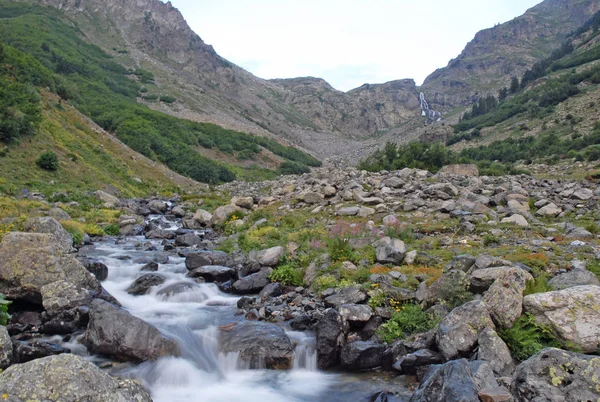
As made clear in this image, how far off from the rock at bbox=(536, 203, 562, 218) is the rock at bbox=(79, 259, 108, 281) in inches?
556

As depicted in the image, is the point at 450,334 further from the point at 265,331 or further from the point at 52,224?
the point at 52,224

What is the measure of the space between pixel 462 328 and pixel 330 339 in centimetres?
238

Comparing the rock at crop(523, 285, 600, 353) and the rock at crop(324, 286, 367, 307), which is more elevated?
the rock at crop(523, 285, 600, 353)

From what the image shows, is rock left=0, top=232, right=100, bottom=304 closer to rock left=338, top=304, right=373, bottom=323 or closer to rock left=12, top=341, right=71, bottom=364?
rock left=12, top=341, right=71, bottom=364

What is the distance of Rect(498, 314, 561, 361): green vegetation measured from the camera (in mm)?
6332

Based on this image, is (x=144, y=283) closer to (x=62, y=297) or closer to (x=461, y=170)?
(x=62, y=297)

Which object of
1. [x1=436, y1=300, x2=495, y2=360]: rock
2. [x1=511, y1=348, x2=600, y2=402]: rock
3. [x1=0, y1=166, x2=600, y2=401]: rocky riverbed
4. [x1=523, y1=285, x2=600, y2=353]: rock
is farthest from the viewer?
[x1=436, y1=300, x2=495, y2=360]: rock

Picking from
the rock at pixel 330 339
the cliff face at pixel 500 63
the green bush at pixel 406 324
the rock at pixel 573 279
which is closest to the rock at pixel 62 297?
the rock at pixel 330 339

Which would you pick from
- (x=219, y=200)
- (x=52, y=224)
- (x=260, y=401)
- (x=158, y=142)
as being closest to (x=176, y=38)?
(x=158, y=142)

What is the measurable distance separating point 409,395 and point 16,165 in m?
23.9

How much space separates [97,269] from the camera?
11.2 meters

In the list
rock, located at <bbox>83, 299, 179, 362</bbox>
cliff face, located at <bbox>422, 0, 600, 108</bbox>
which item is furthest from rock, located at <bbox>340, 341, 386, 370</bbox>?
cliff face, located at <bbox>422, 0, 600, 108</bbox>

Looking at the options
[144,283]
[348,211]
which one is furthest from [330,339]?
[348,211]

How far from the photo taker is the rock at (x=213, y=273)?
11742 millimetres
